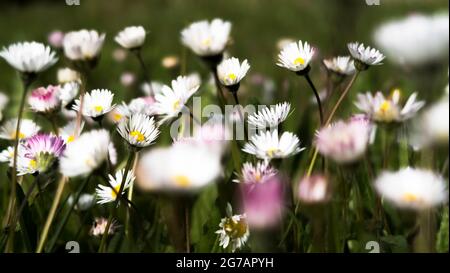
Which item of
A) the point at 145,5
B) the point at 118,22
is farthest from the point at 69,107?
the point at 145,5

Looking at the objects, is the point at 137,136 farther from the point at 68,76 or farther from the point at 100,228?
the point at 68,76

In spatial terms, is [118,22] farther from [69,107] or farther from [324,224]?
[324,224]

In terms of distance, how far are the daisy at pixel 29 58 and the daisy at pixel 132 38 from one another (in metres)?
0.13

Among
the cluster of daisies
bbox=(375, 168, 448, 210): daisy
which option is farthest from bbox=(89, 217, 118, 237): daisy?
bbox=(375, 168, 448, 210): daisy

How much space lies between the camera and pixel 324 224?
45cm

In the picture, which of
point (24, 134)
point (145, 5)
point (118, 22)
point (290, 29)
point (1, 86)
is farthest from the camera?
point (145, 5)

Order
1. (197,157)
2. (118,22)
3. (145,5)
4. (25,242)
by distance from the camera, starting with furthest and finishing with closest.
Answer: (145,5), (118,22), (25,242), (197,157)

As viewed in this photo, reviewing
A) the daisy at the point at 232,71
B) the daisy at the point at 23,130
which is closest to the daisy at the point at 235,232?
the daisy at the point at 232,71

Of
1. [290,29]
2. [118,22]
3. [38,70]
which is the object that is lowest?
[38,70]

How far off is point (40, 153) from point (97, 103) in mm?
84

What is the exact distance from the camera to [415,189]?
1.21 feet

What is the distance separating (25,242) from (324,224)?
9.2 inches

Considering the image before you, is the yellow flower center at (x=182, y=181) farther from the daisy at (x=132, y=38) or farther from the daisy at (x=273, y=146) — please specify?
the daisy at (x=132, y=38)
